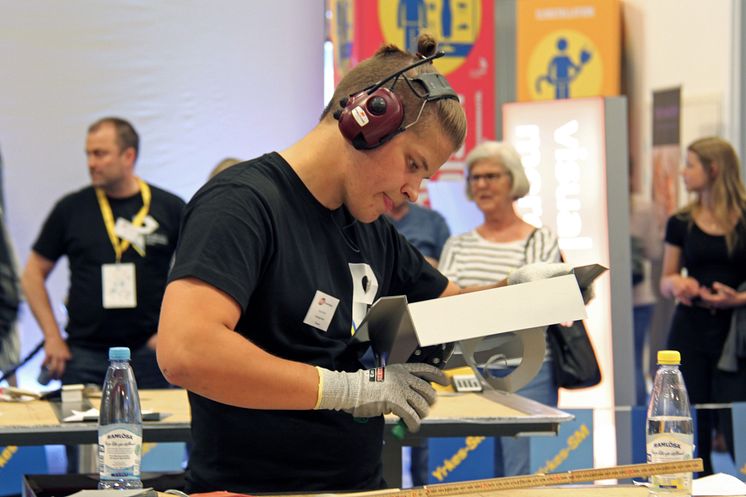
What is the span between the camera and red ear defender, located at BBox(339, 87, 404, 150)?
183 cm

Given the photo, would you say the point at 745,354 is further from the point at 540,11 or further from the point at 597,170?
the point at 540,11

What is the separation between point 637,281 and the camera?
6.68 metres

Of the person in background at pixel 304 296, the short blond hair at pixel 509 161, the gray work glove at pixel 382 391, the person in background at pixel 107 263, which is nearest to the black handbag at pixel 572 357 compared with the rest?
the short blond hair at pixel 509 161

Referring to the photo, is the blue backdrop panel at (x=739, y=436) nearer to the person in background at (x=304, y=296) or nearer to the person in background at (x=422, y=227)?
the person in background at (x=422, y=227)

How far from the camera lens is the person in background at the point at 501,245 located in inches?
166

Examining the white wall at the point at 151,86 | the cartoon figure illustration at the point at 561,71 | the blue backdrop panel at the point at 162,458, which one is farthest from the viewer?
the cartoon figure illustration at the point at 561,71

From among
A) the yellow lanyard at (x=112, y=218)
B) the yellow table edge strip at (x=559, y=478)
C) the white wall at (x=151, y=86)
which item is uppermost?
the white wall at (x=151, y=86)

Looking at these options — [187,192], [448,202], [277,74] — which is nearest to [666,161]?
[448,202]

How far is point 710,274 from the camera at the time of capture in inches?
196

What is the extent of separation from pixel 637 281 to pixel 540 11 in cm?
202

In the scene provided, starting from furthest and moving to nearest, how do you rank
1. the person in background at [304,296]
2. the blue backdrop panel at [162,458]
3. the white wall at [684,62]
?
the white wall at [684,62], the blue backdrop panel at [162,458], the person in background at [304,296]

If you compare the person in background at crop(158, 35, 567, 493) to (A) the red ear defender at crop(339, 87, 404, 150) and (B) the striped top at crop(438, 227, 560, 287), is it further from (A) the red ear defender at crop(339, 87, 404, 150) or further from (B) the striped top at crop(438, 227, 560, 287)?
(B) the striped top at crop(438, 227, 560, 287)

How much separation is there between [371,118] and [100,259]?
9.89 ft

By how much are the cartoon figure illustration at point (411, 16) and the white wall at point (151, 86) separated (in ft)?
1.77
